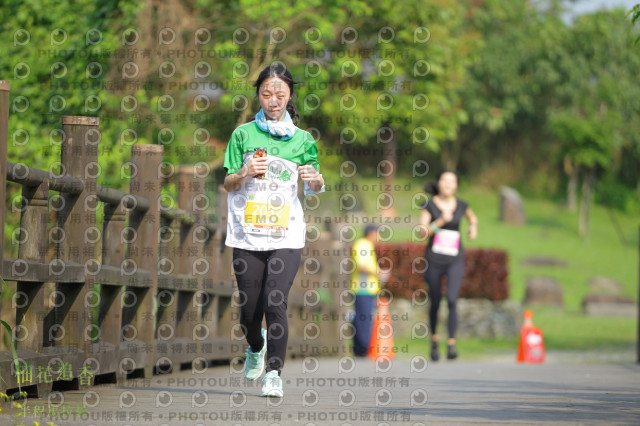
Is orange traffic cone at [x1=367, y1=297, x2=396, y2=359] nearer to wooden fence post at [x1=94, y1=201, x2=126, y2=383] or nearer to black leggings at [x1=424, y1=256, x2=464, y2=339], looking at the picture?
black leggings at [x1=424, y1=256, x2=464, y2=339]

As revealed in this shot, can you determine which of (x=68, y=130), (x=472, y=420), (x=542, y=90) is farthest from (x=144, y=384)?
(x=542, y=90)

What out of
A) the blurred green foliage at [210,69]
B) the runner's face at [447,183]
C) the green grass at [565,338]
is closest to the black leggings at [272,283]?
the blurred green foliage at [210,69]

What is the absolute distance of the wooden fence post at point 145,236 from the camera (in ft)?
27.4

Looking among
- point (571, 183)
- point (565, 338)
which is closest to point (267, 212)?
point (565, 338)

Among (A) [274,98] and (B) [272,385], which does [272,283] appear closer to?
(B) [272,385]

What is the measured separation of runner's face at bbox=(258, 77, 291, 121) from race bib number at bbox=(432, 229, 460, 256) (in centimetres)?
616

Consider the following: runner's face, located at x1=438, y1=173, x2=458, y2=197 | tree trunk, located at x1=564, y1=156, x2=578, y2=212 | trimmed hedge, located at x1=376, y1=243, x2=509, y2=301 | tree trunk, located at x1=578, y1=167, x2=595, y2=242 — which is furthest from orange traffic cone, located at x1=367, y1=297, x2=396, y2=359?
tree trunk, located at x1=564, y1=156, x2=578, y2=212

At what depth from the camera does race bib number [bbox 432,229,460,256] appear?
1268cm

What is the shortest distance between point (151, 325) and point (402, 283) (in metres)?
17.6

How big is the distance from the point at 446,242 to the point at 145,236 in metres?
5.09

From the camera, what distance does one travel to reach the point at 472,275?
25.8m

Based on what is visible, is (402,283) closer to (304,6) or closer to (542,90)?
(304,6)

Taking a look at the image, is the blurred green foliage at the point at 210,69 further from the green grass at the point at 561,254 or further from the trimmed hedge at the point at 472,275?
the green grass at the point at 561,254

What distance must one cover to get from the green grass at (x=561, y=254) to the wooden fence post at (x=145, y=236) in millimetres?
13187
